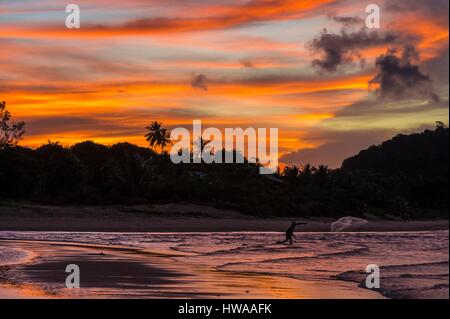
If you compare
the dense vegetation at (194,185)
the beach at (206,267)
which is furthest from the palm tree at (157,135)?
the beach at (206,267)

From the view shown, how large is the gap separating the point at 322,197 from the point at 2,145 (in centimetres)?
3167

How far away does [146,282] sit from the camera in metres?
19.5

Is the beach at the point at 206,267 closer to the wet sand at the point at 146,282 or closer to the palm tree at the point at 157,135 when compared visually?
the wet sand at the point at 146,282

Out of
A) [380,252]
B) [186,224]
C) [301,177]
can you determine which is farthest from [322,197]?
[380,252]

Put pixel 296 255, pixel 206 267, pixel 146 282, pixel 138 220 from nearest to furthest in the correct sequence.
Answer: pixel 146 282 < pixel 206 267 < pixel 296 255 < pixel 138 220

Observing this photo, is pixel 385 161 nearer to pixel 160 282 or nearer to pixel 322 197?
pixel 322 197

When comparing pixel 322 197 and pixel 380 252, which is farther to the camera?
pixel 322 197

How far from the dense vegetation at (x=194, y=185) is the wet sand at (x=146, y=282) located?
117 ft

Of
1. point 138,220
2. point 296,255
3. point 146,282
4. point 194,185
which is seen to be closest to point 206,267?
point 146,282

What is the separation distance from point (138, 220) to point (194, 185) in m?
15.7

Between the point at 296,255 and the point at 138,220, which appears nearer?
the point at 296,255

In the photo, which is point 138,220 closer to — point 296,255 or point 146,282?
point 296,255

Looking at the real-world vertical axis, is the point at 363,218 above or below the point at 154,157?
below

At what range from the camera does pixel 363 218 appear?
248 ft
